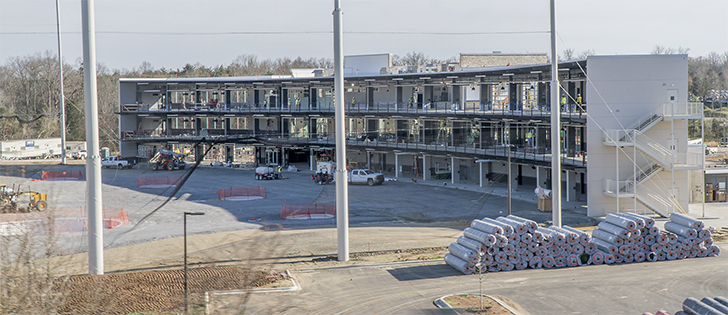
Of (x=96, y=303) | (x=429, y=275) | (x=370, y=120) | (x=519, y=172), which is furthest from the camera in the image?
(x=370, y=120)

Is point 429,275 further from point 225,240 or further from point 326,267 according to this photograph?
point 225,240

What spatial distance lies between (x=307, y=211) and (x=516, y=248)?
18082mm

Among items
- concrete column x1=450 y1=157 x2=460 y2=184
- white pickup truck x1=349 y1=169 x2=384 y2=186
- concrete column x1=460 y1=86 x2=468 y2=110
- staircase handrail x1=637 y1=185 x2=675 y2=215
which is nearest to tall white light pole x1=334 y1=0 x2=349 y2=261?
staircase handrail x1=637 y1=185 x2=675 y2=215

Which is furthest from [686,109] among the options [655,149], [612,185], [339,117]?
[339,117]

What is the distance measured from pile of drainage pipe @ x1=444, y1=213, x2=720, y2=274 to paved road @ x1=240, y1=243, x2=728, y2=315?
1.44 ft

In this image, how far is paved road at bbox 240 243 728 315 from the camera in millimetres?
18078

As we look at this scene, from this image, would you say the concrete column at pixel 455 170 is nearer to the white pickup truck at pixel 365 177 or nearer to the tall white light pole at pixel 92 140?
the white pickup truck at pixel 365 177

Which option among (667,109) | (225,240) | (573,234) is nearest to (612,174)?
(667,109)

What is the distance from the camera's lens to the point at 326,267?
2356 centimetres

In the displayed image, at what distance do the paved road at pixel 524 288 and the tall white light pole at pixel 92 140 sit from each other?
176 inches

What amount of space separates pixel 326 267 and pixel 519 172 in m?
32.5

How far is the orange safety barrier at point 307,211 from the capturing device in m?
37.2

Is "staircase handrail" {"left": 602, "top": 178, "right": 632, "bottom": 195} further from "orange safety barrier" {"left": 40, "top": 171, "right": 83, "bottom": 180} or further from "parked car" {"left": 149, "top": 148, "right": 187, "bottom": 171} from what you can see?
"parked car" {"left": 149, "top": 148, "right": 187, "bottom": 171}

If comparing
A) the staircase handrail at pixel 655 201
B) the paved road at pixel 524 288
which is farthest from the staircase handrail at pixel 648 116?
the paved road at pixel 524 288
